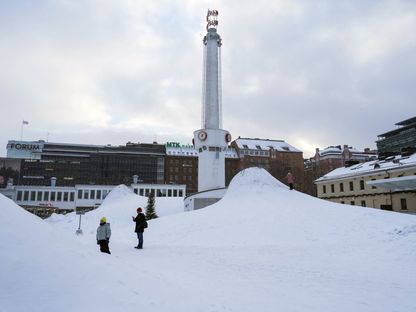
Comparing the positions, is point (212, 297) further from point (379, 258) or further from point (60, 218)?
point (60, 218)

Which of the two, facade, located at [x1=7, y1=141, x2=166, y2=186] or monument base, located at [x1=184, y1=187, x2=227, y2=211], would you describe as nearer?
monument base, located at [x1=184, y1=187, x2=227, y2=211]

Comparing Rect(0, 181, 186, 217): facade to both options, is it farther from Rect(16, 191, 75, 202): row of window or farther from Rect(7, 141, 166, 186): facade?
Rect(7, 141, 166, 186): facade

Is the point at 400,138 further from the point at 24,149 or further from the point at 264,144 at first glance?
the point at 24,149

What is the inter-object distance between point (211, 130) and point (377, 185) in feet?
80.4

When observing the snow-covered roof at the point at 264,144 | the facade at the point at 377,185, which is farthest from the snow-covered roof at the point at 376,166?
the snow-covered roof at the point at 264,144

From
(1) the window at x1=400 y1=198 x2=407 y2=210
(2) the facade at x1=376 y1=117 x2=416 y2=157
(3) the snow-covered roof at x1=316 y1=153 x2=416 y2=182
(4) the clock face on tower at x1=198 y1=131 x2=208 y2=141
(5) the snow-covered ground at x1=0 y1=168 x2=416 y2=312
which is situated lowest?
(5) the snow-covered ground at x1=0 y1=168 x2=416 y2=312

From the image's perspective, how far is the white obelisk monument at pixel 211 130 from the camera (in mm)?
52000

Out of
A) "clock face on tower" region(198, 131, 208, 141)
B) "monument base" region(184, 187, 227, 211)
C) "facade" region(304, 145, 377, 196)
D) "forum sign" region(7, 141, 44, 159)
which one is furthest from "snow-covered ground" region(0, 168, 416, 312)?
"forum sign" region(7, 141, 44, 159)

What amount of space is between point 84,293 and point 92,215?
45.9 meters

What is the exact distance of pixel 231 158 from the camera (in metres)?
115

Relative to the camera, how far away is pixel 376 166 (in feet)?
157

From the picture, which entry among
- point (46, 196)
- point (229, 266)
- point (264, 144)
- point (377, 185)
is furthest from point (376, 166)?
point (264, 144)

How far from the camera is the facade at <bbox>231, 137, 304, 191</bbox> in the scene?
113500 mm

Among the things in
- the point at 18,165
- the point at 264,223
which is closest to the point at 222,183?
the point at 264,223
